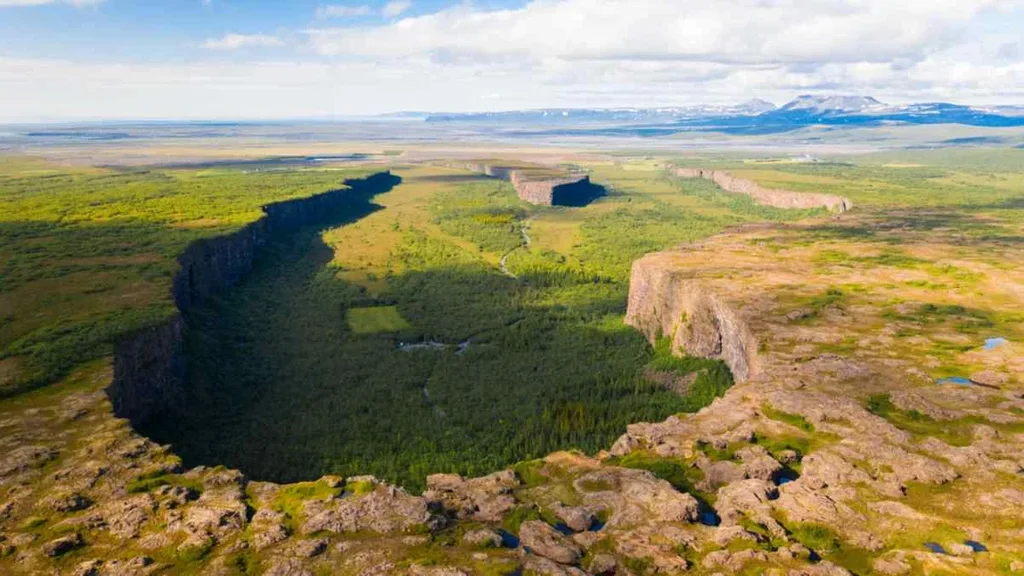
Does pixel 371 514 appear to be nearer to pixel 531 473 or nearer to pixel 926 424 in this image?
pixel 531 473

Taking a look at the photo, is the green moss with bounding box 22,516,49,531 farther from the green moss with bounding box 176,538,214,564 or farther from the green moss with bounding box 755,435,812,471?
the green moss with bounding box 755,435,812,471

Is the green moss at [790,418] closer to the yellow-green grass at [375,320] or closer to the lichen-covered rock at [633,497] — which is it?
the lichen-covered rock at [633,497]

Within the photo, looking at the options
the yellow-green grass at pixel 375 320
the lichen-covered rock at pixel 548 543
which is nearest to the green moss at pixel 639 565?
the lichen-covered rock at pixel 548 543

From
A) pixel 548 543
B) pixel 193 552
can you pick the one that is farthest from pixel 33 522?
pixel 548 543

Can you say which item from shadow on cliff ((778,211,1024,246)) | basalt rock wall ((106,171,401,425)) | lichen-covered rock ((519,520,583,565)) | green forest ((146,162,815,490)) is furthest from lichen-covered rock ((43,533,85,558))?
shadow on cliff ((778,211,1024,246))

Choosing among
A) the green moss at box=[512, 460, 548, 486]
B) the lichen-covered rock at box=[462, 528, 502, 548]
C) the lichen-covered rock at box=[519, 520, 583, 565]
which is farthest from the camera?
the green moss at box=[512, 460, 548, 486]

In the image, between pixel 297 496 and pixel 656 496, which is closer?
pixel 656 496

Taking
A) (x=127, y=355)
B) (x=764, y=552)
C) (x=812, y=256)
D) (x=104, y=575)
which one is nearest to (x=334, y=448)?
(x=127, y=355)
